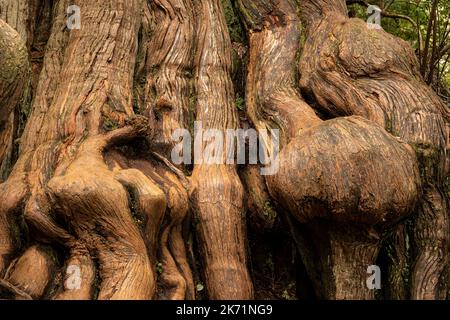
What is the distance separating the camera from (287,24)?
567cm

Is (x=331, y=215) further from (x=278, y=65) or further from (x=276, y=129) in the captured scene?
(x=278, y=65)

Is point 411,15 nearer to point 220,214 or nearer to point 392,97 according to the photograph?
point 392,97

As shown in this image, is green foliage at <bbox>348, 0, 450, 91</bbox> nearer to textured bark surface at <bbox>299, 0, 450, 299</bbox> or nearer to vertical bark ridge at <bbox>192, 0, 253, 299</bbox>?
textured bark surface at <bbox>299, 0, 450, 299</bbox>

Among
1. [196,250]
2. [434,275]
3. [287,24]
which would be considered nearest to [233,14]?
[287,24]

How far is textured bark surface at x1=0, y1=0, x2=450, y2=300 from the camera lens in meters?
3.97

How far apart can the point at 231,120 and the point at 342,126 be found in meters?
1.14

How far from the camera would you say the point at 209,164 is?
4.68 metres

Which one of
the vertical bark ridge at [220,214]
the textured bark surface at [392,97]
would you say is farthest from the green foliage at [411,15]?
the vertical bark ridge at [220,214]

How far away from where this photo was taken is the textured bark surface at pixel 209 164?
13.0 ft

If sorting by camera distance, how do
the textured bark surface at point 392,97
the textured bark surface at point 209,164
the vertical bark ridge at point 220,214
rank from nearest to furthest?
the textured bark surface at point 209,164, the vertical bark ridge at point 220,214, the textured bark surface at point 392,97

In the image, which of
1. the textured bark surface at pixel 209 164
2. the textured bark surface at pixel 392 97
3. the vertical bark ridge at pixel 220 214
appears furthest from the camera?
the textured bark surface at pixel 392 97

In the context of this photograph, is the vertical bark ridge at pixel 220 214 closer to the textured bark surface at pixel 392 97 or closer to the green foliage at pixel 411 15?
the textured bark surface at pixel 392 97

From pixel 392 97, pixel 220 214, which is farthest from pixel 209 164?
pixel 392 97

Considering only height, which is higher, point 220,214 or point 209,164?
point 209,164
